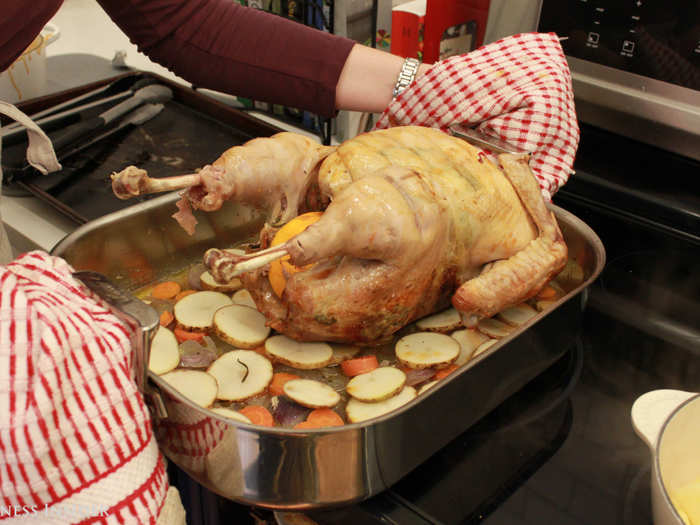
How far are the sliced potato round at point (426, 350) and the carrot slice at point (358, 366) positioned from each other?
4cm

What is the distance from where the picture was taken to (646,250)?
4.33 feet

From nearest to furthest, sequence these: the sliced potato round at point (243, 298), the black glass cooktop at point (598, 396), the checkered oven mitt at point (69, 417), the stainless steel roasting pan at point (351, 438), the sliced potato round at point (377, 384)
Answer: the checkered oven mitt at point (69, 417), the stainless steel roasting pan at point (351, 438), the black glass cooktop at point (598, 396), the sliced potato round at point (377, 384), the sliced potato round at point (243, 298)

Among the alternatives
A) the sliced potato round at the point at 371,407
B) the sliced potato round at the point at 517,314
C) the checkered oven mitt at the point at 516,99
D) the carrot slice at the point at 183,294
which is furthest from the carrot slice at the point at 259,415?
the checkered oven mitt at the point at 516,99

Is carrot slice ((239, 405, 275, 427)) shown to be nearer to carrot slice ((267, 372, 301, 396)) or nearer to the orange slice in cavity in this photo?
carrot slice ((267, 372, 301, 396))

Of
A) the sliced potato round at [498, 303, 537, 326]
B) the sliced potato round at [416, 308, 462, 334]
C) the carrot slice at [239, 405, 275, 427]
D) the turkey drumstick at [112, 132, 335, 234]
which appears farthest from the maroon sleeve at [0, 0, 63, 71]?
the sliced potato round at [498, 303, 537, 326]

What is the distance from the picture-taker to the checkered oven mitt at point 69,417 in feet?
2.09

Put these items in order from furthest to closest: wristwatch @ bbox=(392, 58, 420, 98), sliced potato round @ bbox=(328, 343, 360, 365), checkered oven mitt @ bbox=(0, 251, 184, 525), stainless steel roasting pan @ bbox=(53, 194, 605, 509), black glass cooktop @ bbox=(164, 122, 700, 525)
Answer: wristwatch @ bbox=(392, 58, 420, 98) → sliced potato round @ bbox=(328, 343, 360, 365) → black glass cooktop @ bbox=(164, 122, 700, 525) → stainless steel roasting pan @ bbox=(53, 194, 605, 509) → checkered oven mitt @ bbox=(0, 251, 184, 525)

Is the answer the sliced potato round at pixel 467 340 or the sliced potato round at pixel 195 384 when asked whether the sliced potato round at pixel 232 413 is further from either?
the sliced potato round at pixel 467 340

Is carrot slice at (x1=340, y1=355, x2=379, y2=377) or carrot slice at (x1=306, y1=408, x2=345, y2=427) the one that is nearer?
carrot slice at (x1=306, y1=408, x2=345, y2=427)

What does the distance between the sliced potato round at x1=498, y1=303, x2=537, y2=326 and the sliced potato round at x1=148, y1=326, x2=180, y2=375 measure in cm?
55

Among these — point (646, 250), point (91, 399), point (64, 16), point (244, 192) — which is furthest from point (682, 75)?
point (64, 16)

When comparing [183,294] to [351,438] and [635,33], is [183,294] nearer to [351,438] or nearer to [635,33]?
[351,438]

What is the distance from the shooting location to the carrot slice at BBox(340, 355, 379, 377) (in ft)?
3.39

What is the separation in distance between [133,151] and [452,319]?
99 centimetres
